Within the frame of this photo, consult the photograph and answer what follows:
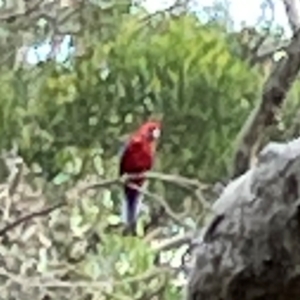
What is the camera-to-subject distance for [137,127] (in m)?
1.02

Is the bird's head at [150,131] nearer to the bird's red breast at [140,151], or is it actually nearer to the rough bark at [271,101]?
the bird's red breast at [140,151]

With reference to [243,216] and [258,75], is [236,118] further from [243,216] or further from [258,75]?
[243,216]

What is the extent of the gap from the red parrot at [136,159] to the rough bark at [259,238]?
0.60 m

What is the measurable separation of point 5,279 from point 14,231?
0.17ft

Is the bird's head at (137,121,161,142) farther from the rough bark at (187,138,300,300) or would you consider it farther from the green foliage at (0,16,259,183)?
the rough bark at (187,138,300,300)

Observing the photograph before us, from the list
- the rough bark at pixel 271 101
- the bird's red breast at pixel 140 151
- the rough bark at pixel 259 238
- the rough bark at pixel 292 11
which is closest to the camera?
the rough bark at pixel 259 238

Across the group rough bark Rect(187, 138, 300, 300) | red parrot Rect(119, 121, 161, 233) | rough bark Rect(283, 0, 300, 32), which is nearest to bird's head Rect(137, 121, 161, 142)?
red parrot Rect(119, 121, 161, 233)

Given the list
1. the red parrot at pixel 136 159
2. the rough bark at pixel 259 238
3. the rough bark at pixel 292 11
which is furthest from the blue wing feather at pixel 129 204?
the rough bark at pixel 259 238

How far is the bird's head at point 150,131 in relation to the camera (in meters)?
0.95

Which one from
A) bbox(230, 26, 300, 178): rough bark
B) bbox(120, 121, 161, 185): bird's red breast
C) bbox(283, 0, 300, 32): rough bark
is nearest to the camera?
bbox(230, 26, 300, 178): rough bark

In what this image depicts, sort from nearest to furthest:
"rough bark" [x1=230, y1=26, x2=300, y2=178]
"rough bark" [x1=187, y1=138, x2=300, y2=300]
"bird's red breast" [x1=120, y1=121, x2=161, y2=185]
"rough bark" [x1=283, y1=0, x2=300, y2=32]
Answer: "rough bark" [x1=187, y1=138, x2=300, y2=300] < "rough bark" [x1=230, y1=26, x2=300, y2=178] < "rough bark" [x1=283, y1=0, x2=300, y2=32] < "bird's red breast" [x1=120, y1=121, x2=161, y2=185]

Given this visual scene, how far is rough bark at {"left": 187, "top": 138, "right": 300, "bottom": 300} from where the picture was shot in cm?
31

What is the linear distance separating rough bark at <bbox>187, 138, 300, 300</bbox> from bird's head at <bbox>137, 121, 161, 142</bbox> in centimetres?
61

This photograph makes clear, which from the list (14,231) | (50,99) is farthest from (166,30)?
(14,231)
